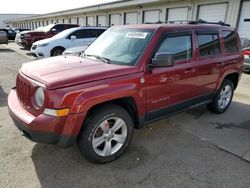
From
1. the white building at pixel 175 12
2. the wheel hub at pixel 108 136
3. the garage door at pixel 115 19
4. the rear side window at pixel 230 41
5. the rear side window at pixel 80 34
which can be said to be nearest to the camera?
the wheel hub at pixel 108 136

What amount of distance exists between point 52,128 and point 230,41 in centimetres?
418

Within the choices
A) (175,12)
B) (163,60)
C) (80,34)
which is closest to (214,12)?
(175,12)

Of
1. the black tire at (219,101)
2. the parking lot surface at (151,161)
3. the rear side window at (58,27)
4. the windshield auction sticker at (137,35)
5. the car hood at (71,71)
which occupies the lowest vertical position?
the parking lot surface at (151,161)

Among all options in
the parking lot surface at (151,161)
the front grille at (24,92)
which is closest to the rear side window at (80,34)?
the parking lot surface at (151,161)

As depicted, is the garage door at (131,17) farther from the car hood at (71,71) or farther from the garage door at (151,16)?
the car hood at (71,71)

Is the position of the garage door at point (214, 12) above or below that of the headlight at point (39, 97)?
above

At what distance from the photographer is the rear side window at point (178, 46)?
3.55 m

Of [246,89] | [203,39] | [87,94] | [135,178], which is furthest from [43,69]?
[246,89]

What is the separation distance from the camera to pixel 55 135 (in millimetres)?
2615

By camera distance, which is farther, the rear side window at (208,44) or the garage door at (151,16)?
the garage door at (151,16)

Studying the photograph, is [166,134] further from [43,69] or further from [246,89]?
[246,89]

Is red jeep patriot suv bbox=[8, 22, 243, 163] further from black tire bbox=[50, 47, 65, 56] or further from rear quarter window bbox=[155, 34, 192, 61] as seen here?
black tire bbox=[50, 47, 65, 56]

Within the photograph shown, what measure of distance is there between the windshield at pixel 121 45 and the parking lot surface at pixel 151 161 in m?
1.37

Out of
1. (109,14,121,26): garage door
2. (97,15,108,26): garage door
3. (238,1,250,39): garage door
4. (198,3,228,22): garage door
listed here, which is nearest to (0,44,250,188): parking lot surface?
(238,1,250,39): garage door
